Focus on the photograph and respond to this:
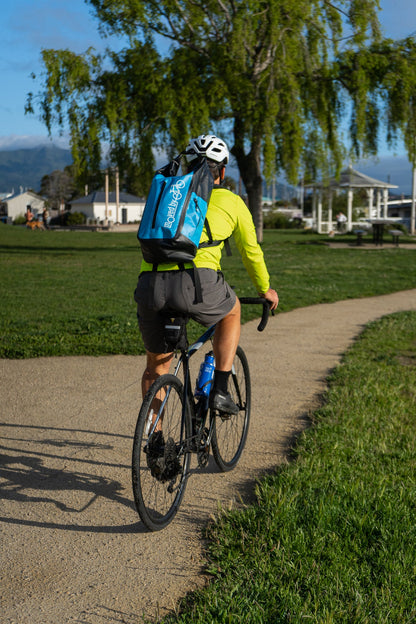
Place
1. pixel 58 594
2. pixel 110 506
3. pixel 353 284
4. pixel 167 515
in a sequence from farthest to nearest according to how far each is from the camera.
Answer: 1. pixel 353 284
2. pixel 110 506
3. pixel 167 515
4. pixel 58 594

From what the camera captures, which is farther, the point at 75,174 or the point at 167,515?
the point at 75,174

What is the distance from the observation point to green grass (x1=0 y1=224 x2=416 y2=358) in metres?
8.33

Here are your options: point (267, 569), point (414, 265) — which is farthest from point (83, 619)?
point (414, 265)

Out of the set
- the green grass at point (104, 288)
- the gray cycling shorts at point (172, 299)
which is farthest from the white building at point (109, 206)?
the gray cycling shorts at point (172, 299)

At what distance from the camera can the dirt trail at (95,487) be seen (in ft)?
9.37

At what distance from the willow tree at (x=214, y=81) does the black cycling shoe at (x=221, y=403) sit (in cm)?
1840

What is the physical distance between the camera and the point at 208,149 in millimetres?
3650

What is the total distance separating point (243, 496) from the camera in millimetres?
3902

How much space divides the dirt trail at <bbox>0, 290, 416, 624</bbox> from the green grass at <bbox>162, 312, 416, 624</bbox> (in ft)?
0.57

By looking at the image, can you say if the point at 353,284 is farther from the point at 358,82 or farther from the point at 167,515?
the point at 167,515

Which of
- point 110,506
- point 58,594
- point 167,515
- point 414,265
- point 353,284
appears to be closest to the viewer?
point 58,594

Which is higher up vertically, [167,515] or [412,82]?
[412,82]

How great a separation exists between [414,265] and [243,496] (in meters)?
17.1

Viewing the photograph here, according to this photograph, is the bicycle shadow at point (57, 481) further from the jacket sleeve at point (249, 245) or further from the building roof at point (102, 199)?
the building roof at point (102, 199)
